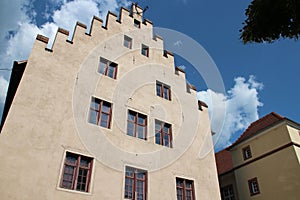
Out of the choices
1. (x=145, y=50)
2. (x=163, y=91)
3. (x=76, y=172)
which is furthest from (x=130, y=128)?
(x=145, y=50)

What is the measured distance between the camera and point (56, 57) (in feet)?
49.8

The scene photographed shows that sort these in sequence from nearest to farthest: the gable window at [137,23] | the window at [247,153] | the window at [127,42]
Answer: the window at [127,42] < the gable window at [137,23] < the window at [247,153]

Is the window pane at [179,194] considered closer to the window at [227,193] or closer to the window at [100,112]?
the window at [100,112]

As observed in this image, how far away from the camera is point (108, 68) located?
17.5 metres

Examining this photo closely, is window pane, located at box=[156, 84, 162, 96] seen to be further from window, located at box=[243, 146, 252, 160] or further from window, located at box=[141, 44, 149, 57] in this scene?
window, located at box=[243, 146, 252, 160]

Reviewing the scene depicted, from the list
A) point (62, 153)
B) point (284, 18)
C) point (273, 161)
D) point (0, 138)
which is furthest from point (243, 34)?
point (273, 161)

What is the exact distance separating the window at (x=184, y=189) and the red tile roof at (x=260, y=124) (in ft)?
31.5

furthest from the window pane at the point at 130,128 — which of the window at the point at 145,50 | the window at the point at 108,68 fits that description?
the window at the point at 145,50

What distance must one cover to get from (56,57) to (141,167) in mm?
8510

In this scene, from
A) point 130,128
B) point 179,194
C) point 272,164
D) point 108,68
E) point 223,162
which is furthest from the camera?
point 223,162

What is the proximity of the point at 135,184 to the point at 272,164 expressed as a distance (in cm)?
1233

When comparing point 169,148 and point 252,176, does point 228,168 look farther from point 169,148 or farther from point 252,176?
point 169,148

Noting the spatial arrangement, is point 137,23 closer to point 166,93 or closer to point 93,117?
point 166,93

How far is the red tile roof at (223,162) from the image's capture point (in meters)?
25.7
